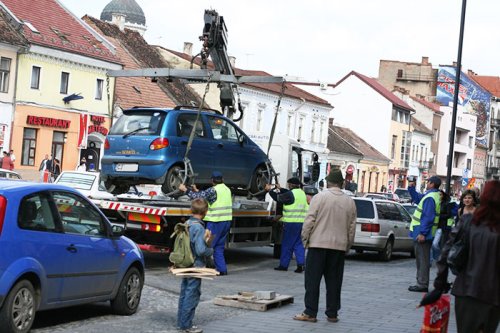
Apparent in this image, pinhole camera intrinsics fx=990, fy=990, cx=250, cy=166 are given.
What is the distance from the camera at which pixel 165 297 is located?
43.1ft

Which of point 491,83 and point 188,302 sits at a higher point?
point 491,83

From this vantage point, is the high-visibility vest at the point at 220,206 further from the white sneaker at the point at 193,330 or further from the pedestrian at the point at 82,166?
the pedestrian at the point at 82,166

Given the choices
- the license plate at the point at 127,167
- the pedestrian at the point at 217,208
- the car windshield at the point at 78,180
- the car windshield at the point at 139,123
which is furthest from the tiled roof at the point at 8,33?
the pedestrian at the point at 217,208

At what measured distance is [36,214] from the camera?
9.64m

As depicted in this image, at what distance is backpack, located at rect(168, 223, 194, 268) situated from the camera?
10.2 meters

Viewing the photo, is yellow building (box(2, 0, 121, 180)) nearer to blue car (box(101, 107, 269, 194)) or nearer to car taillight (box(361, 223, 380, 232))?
car taillight (box(361, 223, 380, 232))

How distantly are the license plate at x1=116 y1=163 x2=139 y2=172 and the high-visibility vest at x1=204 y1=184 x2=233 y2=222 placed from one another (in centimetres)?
139

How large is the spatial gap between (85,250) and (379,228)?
13.9 meters

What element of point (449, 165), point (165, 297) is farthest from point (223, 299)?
point (449, 165)

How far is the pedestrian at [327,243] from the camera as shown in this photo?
11.3m

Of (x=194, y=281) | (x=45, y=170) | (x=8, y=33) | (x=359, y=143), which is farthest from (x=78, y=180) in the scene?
(x=359, y=143)

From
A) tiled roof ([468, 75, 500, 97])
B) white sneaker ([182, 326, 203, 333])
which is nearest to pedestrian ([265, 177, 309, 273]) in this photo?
white sneaker ([182, 326, 203, 333])

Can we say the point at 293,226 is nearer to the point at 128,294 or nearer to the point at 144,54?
the point at 128,294

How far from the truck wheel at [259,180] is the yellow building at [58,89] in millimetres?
23179
